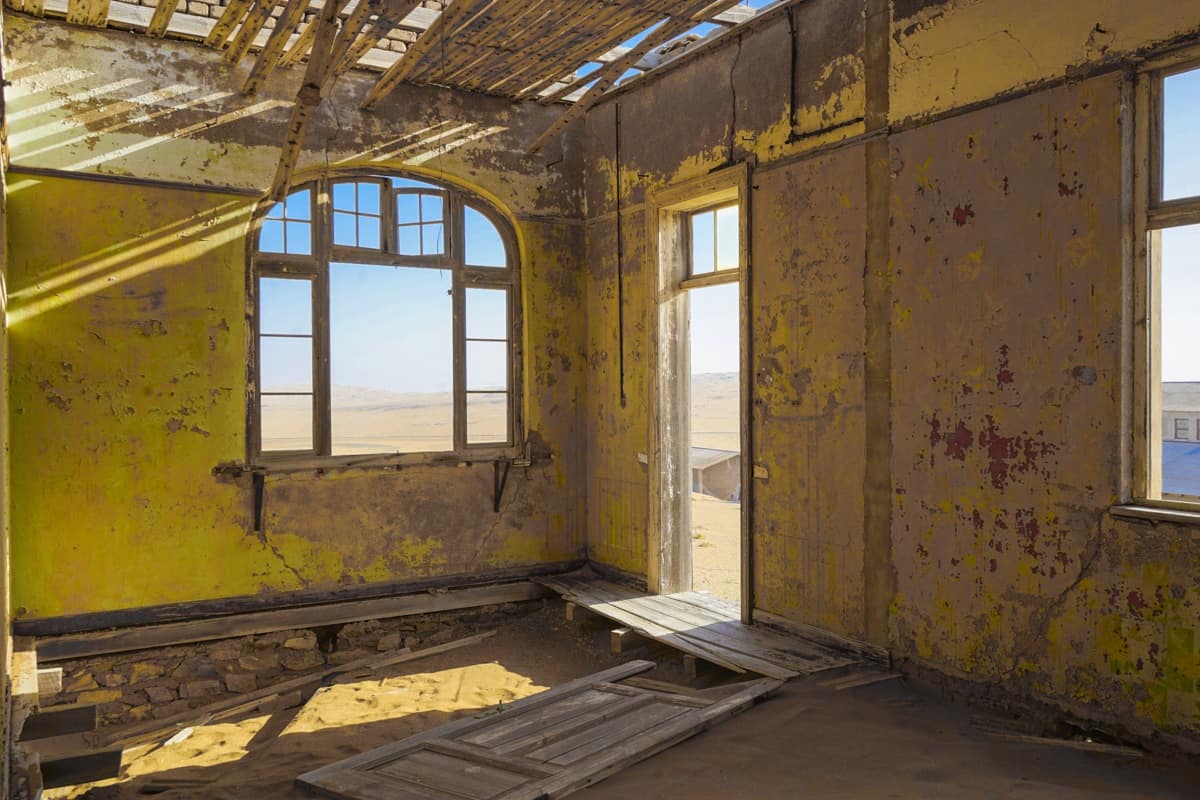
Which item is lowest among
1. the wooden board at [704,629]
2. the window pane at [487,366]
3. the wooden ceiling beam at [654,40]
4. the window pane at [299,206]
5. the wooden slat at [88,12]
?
the wooden board at [704,629]

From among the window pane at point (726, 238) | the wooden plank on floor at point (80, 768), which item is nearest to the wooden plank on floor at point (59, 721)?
the wooden plank on floor at point (80, 768)

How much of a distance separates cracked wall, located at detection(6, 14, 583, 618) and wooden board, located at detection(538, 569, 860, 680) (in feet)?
3.40

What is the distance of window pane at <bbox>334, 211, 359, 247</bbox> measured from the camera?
6316mm

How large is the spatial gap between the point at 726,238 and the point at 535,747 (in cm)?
356

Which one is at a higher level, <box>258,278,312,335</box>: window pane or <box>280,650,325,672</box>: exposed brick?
<box>258,278,312,335</box>: window pane

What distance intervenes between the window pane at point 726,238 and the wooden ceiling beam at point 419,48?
6.64 feet

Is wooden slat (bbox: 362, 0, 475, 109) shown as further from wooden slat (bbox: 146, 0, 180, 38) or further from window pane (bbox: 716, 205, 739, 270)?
window pane (bbox: 716, 205, 739, 270)

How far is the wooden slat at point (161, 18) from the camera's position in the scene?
16.9ft

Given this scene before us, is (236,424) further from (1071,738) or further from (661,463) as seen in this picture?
(1071,738)

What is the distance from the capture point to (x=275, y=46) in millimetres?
5344

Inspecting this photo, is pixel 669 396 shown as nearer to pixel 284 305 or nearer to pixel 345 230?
pixel 345 230

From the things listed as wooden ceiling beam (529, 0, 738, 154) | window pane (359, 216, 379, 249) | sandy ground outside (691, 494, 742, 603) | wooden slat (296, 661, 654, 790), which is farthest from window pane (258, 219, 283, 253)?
sandy ground outside (691, 494, 742, 603)

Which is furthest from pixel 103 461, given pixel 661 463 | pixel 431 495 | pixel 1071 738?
pixel 1071 738

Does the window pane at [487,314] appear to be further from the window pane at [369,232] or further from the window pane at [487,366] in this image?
the window pane at [369,232]
